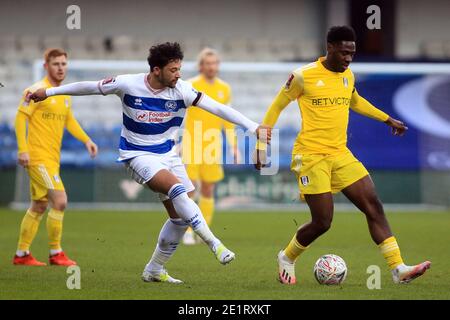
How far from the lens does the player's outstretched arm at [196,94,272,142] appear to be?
320 inches

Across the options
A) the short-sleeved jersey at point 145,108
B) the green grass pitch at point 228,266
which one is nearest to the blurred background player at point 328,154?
the green grass pitch at point 228,266

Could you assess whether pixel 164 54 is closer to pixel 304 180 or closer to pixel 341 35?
pixel 341 35

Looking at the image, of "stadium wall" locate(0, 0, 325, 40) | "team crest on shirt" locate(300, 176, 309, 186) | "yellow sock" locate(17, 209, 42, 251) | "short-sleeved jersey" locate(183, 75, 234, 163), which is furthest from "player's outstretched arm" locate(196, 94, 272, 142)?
"stadium wall" locate(0, 0, 325, 40)

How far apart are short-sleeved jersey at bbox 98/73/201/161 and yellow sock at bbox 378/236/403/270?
201 centimetres

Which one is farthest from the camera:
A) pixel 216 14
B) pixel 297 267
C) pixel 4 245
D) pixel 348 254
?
pixel 216 14

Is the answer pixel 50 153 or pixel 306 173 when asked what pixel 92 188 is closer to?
pixel 50 153

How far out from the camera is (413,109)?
21.0 meters

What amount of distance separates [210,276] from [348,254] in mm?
2849

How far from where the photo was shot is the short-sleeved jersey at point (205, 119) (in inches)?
540

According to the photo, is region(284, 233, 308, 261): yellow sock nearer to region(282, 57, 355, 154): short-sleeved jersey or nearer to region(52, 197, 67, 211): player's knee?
region(282, 57, 355, 154): short-sleeved jersey

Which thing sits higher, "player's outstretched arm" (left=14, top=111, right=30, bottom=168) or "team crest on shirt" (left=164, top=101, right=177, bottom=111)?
"team crest on shirt" (left=164, top=101, right=177, bottom=111)

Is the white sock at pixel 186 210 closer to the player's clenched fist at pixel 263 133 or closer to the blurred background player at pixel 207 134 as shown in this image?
the player's clenched fist at pixel 263 133

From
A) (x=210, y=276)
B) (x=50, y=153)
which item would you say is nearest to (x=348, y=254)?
(x=210, y=276)

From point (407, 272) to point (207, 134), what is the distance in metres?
5.96
